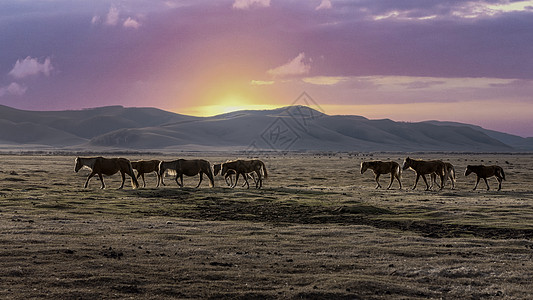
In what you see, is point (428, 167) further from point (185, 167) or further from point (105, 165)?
point (105, 165)

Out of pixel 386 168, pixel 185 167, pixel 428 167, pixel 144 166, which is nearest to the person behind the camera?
pixel 185 167

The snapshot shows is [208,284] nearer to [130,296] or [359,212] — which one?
[130,296]

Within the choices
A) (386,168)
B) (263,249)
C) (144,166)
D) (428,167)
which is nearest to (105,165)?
(144,166)

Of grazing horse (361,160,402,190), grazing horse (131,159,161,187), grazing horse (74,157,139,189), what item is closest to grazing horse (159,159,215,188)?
grazing horse (131,159,161,187)

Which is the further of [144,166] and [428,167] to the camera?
[144,166]

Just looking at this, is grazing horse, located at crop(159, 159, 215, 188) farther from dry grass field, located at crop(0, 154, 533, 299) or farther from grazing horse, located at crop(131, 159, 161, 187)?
dry grass field, located at crop(0, 154, 533, 299)

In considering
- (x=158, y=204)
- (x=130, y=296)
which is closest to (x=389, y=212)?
(x=158, y=204)

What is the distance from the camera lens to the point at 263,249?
1547cm

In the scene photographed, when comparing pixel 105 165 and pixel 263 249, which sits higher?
pixel 105 165

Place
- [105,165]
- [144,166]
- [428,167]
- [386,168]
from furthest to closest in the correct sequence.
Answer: [386,168], [144,166], [428,167], [105,165]

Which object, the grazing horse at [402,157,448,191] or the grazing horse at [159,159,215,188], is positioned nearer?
the grazing horse at [159,159,215,188]

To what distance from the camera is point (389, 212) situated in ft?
81.8

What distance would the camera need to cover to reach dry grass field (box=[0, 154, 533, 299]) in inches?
446

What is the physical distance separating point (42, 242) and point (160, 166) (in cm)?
2266
